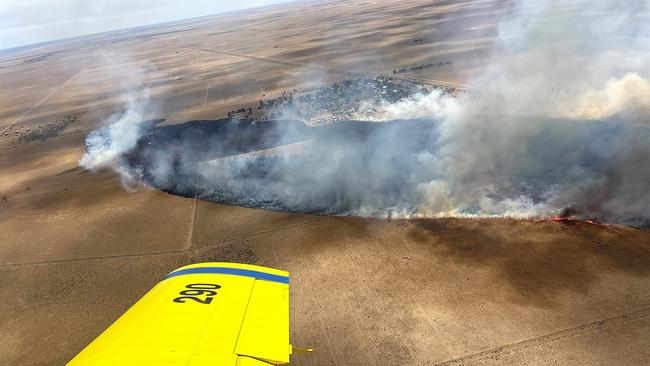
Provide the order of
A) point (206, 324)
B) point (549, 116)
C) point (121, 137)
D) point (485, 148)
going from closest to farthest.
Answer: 1. point (206, 324)
2. point (485, 148)
3. point (549, 116)
4. point (121, 137)

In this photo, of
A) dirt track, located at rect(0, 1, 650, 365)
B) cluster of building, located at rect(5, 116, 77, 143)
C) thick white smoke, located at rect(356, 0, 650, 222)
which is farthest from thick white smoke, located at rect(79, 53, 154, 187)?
thick white smoke, located at rect(356, 0, 650, 222)

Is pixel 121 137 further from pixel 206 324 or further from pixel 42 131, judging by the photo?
pixel 206 324

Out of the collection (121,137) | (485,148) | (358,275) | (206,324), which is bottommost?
(358,275)

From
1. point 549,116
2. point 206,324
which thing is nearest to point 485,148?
point 549,116

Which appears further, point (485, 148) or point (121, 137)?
point (121, 137)

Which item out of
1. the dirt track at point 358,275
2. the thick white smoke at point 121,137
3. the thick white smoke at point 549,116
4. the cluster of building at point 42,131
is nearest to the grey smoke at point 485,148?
the thick white smoke at point 549,116

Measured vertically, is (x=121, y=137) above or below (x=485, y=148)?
above
